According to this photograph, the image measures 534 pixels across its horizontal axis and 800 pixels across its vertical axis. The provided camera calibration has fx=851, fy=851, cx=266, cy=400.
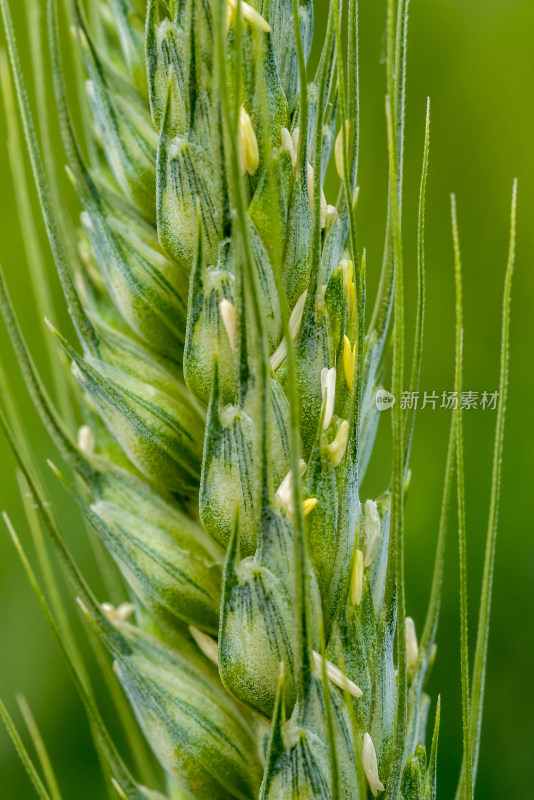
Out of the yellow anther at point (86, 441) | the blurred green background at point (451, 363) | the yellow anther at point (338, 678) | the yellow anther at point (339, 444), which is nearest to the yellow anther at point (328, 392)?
the yellow anther at point (339, 444)

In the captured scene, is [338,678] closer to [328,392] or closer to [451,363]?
[328,392]

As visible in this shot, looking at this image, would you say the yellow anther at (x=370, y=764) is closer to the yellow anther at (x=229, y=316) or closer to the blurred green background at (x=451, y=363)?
the yellow anther at (x=229, y=316)

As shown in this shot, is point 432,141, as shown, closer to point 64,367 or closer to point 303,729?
point 64,367

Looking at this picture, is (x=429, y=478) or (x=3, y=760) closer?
(x=3, y=760)

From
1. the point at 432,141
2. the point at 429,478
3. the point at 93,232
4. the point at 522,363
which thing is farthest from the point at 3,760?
the point at 432,141

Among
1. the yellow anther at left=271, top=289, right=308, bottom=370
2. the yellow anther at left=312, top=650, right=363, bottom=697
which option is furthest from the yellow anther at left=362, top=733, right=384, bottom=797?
the yellow anther at left=271, top=289, right=308, bottom=370

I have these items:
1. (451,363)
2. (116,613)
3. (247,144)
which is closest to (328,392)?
(247,144)
